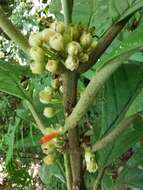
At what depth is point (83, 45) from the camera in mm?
528

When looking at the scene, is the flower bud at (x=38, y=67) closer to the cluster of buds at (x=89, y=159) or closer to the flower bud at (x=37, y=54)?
the flower bud at (x=37, y=54)

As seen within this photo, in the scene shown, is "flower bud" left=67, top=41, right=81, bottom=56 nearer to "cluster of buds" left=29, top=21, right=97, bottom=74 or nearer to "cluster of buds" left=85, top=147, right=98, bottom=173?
"cluster of buds" left=29, top=21, right=97, bottom=74

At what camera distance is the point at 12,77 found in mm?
598

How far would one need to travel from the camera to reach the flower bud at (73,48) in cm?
51

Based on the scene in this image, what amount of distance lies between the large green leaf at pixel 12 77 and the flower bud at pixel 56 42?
2.8 inches

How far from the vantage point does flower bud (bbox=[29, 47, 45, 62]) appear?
1.73 ft

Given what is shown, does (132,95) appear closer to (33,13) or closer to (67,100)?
(67,100)

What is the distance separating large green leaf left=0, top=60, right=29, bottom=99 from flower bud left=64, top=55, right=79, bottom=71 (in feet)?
0.26

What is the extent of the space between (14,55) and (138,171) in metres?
2.38

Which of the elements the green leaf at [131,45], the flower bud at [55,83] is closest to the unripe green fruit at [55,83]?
the flower bud at [55,83]

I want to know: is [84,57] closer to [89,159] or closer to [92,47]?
[92,47]

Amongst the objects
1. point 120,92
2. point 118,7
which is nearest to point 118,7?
point 118,7

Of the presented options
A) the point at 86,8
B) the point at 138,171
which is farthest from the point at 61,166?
the point at 86,8

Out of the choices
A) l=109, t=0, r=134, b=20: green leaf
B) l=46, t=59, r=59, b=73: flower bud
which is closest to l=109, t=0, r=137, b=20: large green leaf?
l=109, t=0, r=134, b=20: green leaf
